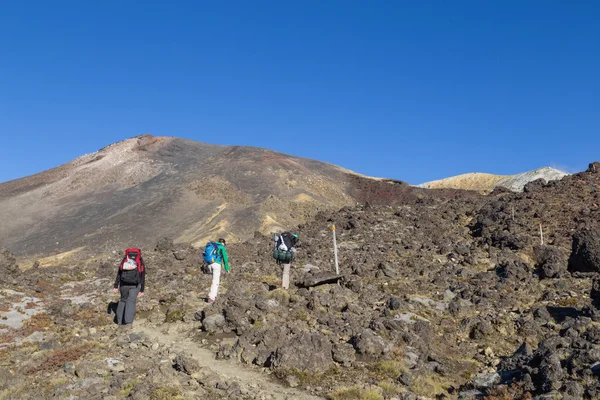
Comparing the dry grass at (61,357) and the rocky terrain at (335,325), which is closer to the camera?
the rocky terrain at (335,325)

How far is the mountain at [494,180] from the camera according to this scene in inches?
2459

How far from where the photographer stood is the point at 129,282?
10969 mm

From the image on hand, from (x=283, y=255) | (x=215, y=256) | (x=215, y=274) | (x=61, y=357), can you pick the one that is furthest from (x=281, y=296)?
(x=61, y=357)

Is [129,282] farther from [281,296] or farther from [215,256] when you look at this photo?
[281,296]

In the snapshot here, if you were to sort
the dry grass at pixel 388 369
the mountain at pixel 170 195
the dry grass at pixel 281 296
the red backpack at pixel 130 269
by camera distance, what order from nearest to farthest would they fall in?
the dry grass at pixel 388 369, the red backpack at pixel 130 269, the dry grass at pixel 281 296, the mountain at pixel 170 195

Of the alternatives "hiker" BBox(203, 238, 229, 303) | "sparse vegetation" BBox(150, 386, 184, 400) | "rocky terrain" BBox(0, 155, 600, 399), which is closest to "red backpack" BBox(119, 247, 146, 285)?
"rocky terrain" BBox(0, 155, 600, 399)

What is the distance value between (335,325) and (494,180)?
→ 68.3 metres

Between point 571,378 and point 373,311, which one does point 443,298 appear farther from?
point 571,378

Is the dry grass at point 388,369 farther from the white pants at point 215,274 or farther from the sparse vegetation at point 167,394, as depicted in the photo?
the white pants at point 215,274

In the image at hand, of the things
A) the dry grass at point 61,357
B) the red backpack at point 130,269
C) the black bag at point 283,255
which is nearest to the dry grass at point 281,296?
the black bag at point 283,255

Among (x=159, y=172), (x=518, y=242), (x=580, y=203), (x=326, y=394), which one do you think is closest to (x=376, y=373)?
(x=326, y=394)

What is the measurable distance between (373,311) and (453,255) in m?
8.16

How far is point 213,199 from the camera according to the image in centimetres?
3716

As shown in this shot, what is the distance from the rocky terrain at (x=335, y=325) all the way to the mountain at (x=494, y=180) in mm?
43605
